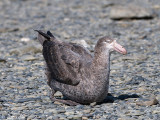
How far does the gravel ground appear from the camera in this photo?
25.9 feet

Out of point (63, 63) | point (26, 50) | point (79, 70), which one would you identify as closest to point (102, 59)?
point (79, 70)

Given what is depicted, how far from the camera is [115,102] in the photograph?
827 centimetres

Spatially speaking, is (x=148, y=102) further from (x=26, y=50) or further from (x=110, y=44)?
(x=26, y=50)

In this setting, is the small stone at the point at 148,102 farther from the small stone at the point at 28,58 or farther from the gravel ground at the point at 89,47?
the small stone at the point at 28,58

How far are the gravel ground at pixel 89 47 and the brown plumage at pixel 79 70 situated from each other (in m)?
0.25

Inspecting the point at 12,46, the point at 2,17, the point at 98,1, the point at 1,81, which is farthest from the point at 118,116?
the point at 98,1

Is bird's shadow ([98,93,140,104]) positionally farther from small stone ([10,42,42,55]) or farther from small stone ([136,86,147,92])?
small stone ([10,42,42,55])

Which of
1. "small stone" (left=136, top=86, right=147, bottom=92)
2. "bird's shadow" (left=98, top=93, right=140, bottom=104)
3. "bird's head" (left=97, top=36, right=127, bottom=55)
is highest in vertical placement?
"bird's head" (left=97, top=36, right=127, bottom=55)

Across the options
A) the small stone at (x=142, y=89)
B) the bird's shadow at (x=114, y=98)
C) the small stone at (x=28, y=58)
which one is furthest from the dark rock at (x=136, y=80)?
the small stone at (x=28, y=58)

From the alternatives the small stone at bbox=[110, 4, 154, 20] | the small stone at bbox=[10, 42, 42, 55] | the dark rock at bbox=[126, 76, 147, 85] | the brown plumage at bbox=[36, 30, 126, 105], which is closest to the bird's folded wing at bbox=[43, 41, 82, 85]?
the brown plumage at bbox=[36, 30, 126, 105]

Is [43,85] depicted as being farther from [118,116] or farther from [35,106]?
[118,116]

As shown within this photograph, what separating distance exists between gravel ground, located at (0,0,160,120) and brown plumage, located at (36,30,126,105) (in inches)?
10.0

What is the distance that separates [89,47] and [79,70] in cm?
521

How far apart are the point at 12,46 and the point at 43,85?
169 inches
